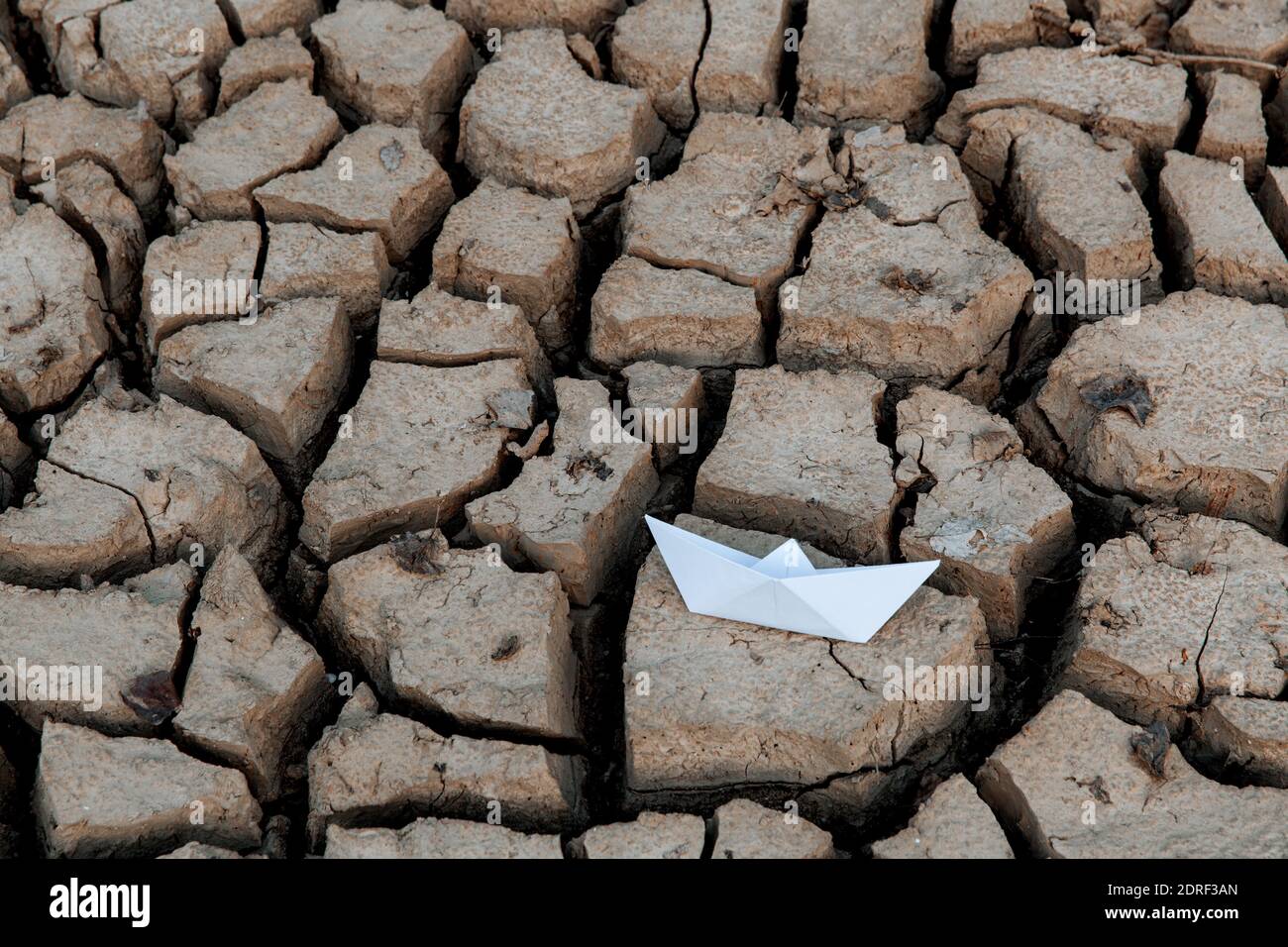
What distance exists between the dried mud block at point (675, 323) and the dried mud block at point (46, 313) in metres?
1.25

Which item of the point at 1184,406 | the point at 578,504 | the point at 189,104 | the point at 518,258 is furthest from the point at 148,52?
the point at 1184,406

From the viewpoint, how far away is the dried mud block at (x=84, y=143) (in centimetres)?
353

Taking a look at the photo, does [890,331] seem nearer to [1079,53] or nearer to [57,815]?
[1079,53]

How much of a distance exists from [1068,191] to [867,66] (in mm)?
696

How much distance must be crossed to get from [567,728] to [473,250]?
1296mm

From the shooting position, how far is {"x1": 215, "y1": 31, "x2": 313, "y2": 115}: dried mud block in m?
3.67

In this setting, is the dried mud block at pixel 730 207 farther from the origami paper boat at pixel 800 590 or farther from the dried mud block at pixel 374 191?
the origami paper boat at pixel 800 590

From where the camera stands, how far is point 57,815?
2420mm

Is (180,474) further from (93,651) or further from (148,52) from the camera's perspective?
(148,52)

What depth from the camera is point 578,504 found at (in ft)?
9.49

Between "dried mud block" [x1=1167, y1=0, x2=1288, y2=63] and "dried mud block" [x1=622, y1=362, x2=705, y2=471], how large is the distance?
72.3 inches

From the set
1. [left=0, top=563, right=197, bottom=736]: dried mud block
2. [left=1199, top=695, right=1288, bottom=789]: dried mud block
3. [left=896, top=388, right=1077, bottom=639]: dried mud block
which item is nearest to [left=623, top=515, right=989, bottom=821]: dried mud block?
[left=896, top=388, right=1077, bottom=639]: dried mud block

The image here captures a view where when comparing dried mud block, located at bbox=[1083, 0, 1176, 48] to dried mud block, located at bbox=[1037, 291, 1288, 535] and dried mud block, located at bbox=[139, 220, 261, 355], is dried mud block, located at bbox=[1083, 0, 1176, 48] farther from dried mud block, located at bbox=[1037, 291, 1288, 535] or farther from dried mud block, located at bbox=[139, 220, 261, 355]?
dried mud block, located at bbox=[139, 220, 261, 355]
